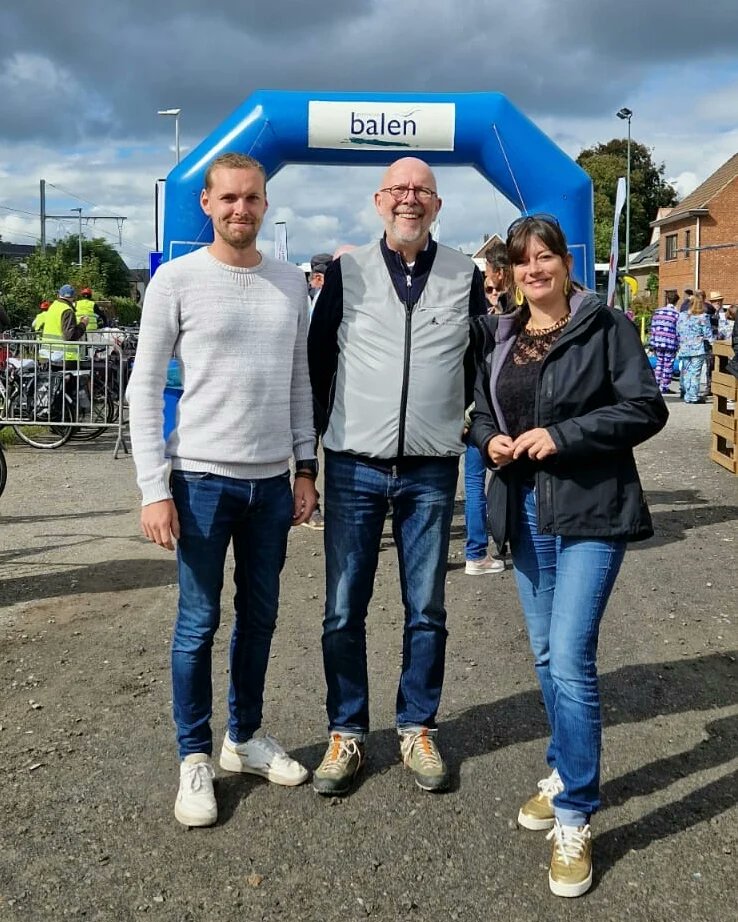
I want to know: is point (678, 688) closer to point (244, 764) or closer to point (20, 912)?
point (244, 764)

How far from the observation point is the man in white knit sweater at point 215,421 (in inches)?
126

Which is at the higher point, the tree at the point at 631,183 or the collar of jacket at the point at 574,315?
the tree at the point at 631,183

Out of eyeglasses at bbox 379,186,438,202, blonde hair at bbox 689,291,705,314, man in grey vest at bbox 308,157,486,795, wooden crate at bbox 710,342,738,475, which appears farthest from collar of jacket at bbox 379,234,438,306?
blonde hair at bbox 689,291,705,314

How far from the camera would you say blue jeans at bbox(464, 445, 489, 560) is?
6496 mm

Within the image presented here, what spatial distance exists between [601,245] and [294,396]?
246 ft

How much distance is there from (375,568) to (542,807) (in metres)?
1.00

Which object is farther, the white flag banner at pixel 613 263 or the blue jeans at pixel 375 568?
the white flag banner at pixel 613 263

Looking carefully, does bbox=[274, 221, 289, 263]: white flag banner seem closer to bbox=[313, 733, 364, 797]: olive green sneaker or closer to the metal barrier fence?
the metal barrier fence

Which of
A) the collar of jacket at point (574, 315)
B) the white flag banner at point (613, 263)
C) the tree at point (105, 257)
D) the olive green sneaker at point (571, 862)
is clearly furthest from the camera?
the tree at point (105, 257)

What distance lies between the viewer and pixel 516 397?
124 inches

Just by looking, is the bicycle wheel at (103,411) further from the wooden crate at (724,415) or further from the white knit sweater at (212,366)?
the white knit sweater at (212,366)

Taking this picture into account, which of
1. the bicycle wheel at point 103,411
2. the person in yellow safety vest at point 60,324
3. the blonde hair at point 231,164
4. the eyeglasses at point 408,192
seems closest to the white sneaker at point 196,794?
the blonde hair at point 231,164

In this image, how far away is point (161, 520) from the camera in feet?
10.5

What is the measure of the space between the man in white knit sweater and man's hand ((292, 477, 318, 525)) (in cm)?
7
